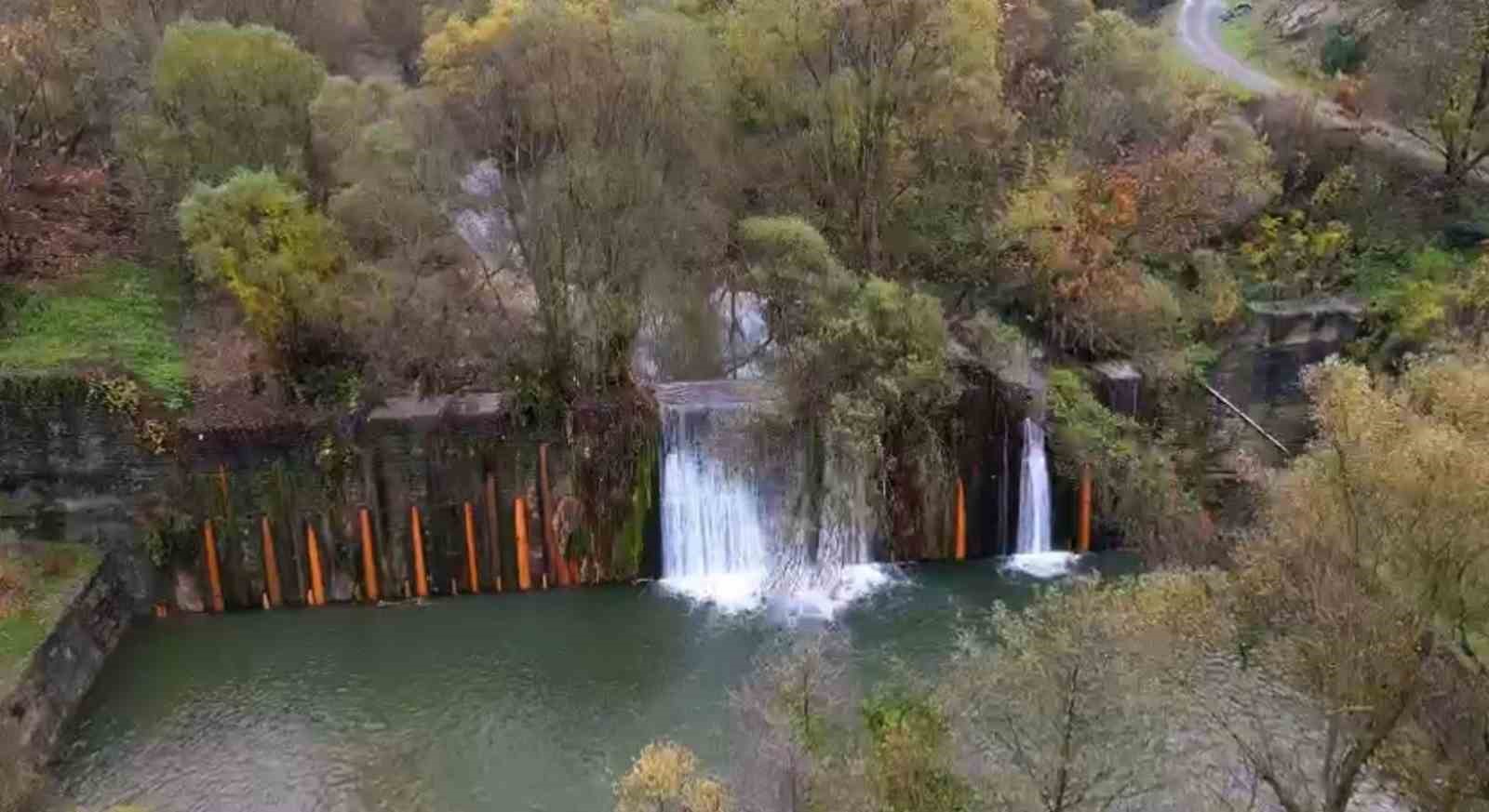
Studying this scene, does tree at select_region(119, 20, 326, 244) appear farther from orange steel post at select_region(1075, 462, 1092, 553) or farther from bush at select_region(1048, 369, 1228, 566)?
orange steel post at select_region(1075, 462, 1092, 553)

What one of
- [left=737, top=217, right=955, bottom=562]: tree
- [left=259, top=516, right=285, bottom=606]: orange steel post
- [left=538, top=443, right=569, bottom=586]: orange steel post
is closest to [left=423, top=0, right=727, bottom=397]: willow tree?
[left=538, top=443, right=569, bottom=586]: orange steel post

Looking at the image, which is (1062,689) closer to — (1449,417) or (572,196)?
(1449,417)

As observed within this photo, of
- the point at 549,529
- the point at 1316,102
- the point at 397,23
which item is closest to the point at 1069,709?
the point at 549,529

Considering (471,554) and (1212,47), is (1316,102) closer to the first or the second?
(1212,47)

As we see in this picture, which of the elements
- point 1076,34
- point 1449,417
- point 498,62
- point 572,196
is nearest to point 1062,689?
point 1449,417

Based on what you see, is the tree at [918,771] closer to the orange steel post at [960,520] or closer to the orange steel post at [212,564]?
the orange steel post at [960,520]

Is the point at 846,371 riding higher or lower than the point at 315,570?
higher

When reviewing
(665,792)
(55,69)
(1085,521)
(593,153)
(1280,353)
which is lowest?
(1085,521)
